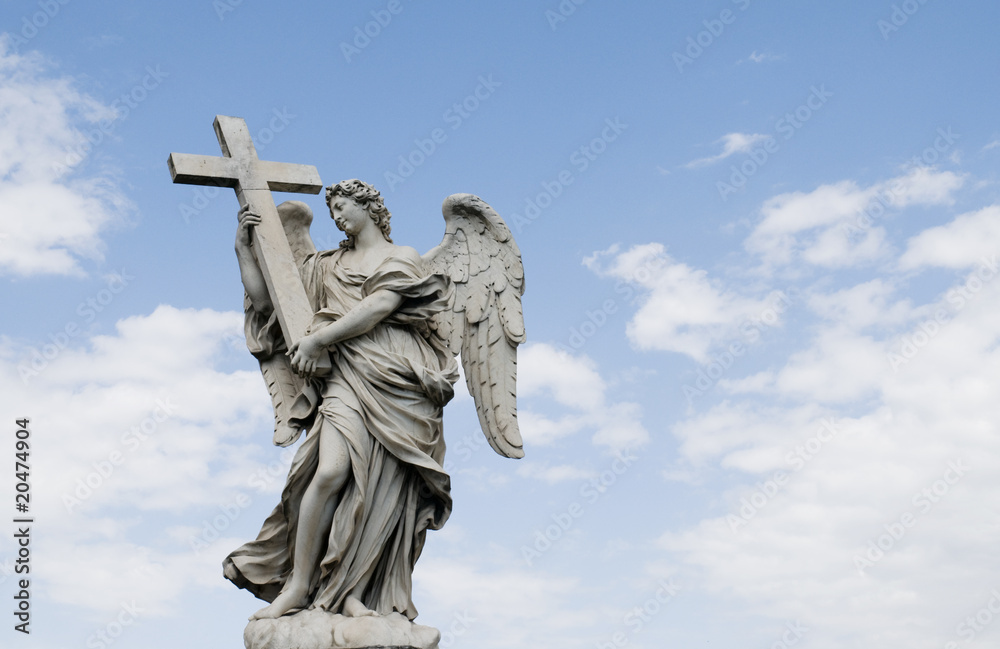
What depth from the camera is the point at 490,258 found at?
8.35 meters

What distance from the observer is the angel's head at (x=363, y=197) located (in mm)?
Result: 7984

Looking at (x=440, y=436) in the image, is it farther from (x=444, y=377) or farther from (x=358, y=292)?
(x=358, y=292)

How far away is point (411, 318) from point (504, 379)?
819 millimetres

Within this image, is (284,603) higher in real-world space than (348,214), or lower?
lower

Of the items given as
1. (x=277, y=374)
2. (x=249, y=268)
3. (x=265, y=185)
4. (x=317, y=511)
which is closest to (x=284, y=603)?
(x=317, y=511)

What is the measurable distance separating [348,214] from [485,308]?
43.5 inches

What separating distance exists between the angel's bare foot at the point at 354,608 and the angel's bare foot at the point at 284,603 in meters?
0.27

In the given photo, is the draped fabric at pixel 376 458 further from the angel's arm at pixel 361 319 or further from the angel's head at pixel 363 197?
the angel's head at pixel 363 197

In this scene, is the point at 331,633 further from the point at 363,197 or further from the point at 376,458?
the point at 363,197

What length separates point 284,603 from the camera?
7.29 m

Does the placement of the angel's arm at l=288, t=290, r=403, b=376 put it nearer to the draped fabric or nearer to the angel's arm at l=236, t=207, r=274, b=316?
the draped fabric

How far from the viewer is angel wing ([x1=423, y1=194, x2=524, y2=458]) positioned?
812 centimetres

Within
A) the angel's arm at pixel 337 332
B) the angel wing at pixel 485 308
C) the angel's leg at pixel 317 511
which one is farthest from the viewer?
the angel wing at pixel 485 308

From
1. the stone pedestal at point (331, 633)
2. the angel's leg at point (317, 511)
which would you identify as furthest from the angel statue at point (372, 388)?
the stone pedestal at point (331, 633)
